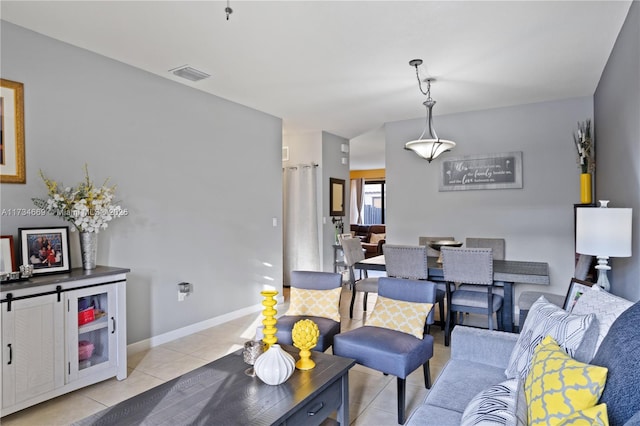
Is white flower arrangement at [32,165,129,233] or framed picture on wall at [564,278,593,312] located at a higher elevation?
white flower arrangement at [32,165,129,233]

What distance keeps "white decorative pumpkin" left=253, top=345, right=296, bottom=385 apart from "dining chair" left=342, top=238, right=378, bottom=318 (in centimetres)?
251

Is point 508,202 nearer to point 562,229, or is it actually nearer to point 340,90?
point 562,229

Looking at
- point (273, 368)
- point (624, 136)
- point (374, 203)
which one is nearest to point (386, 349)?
point (273, 368)

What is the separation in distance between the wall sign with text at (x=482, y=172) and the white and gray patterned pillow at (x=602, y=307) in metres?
3.42

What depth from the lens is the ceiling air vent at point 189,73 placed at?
3.52m

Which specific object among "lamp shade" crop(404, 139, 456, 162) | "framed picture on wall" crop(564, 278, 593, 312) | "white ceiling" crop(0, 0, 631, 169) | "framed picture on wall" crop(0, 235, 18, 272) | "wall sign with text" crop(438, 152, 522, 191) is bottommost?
"framed picture on wall" crop(564, 278, 593, 312)

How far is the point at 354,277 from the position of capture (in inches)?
189

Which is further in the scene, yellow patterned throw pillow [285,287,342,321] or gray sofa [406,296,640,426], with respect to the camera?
yellow patterned throw pillow [285,287,342,321]

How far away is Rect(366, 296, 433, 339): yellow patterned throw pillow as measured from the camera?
101 inches

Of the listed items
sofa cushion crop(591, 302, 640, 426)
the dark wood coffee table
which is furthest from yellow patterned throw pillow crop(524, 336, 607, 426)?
the dark wood coffee table

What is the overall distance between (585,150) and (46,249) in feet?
16.9

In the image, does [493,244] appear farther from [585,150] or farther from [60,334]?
[60,334]

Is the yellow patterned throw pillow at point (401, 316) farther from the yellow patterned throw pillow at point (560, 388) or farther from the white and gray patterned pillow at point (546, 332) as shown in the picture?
the yellow patterned throw pillow at point (560, 388)

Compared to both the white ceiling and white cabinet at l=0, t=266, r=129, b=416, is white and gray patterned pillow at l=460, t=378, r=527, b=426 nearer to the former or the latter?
the white ceiling
